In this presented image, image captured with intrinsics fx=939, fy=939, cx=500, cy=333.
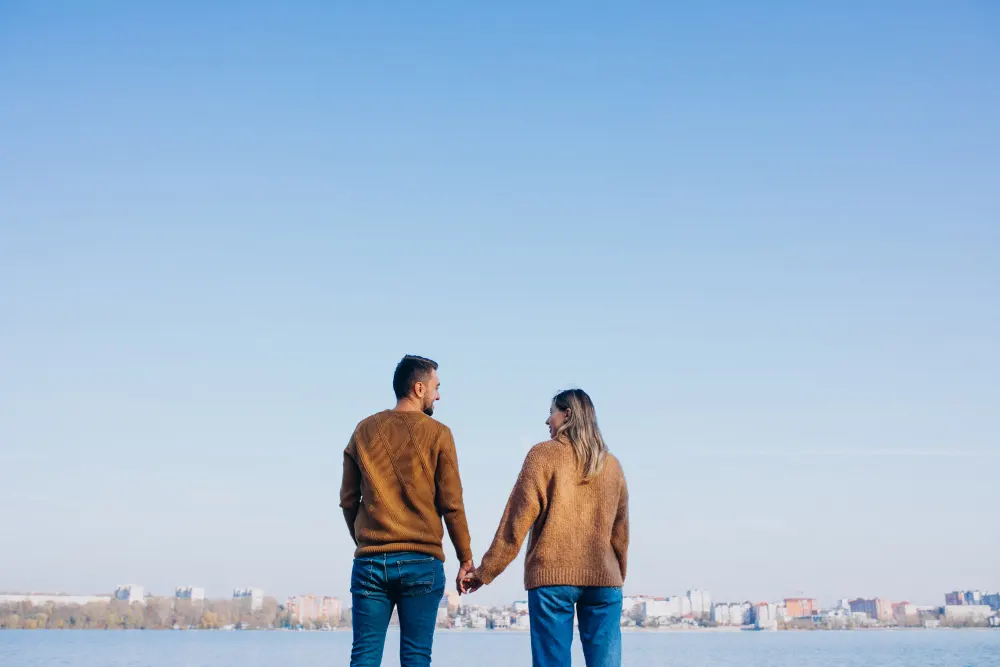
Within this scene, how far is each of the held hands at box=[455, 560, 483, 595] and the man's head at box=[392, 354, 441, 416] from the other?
1004mm

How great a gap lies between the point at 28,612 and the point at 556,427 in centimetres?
16654

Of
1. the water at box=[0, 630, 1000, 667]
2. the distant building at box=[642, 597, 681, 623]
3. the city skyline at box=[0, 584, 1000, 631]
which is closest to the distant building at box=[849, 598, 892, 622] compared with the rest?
the city skyline at box=[0, 584, 1000, 631]

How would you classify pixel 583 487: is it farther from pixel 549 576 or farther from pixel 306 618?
pixel 306 618

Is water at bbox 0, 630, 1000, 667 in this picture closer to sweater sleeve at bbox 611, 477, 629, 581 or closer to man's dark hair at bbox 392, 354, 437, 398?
sweater sleeve at bbox 611, 477, 629, 581

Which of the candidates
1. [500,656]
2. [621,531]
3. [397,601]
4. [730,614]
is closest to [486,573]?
[397,601]

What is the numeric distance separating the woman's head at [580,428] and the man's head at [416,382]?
86 centimetres

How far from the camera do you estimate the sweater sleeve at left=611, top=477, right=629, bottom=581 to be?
631 centimetres

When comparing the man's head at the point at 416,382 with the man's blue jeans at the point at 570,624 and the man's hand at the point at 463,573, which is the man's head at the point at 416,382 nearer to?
the man's hand at the point at 463,573

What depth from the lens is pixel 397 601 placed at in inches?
220

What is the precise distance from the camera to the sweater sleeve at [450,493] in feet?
18.8

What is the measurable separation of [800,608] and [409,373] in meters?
190

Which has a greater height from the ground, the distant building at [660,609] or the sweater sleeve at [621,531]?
the sweater sleeve at [621,531]

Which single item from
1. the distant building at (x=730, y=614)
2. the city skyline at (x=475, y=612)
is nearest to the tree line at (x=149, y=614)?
the city skyline at (x=475, y=612)

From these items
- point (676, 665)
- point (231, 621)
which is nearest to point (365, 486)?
point (676, 665)
